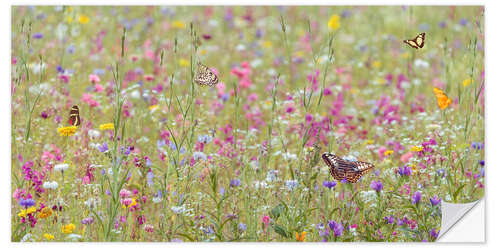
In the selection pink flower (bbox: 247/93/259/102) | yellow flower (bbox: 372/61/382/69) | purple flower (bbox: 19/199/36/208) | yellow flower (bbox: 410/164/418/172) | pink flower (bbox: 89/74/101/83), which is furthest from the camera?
yellow flower (bbox: 372/61/382/69)

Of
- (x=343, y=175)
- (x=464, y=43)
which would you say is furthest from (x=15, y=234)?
(x=464, y=43)

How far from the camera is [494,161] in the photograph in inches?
146

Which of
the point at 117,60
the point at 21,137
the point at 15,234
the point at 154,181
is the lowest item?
the point at 15,234

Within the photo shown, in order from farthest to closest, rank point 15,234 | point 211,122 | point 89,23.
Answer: point 89,23 < point 211,122 < point 15,234

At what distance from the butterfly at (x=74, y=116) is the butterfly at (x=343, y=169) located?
1315 millimetres

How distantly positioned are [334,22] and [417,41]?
0.48 metres

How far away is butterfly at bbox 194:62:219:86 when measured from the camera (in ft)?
12.3

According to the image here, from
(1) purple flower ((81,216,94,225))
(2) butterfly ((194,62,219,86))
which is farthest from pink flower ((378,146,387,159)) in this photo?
(1) purple flower ((81,216,94,225))

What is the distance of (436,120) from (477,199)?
51cm

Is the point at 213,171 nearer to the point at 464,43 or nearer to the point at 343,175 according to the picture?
the point at 343,175

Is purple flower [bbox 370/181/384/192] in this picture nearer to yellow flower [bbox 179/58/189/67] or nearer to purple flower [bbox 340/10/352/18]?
purple flower [bbox 340/10/352/18]

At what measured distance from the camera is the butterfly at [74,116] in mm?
3818

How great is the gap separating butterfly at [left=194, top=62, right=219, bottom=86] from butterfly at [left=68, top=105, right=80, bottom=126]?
26.4 inches

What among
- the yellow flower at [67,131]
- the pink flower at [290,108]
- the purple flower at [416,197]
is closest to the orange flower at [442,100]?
the purple flower at [416,197]
